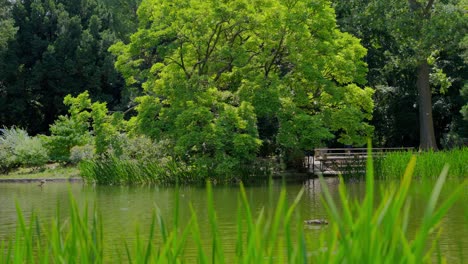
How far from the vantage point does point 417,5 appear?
33.5 m

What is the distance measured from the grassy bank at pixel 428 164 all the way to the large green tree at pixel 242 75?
2.39 metres

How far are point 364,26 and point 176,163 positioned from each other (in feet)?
49.2

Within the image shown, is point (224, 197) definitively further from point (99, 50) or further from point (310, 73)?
point (99, 50)

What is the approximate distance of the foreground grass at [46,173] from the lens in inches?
1131

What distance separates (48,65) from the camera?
44781 millimetres

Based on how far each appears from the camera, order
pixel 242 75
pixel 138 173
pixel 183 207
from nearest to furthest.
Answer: pixel 183 207 → pixel 138 173 → pixel 242 75

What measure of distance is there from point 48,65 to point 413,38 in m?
23.7

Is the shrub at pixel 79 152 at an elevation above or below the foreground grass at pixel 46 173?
above

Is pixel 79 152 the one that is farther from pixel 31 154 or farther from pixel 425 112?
pixel 425 112

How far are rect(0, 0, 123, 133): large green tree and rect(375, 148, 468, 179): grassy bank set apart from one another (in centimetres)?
2660

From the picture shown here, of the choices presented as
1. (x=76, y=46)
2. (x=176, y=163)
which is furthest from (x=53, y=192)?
(x=76, y=46)

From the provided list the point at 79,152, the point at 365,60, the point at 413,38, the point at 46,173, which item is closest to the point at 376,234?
the point at 46,173

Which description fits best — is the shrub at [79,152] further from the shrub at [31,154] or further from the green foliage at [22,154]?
the green foliage at [22,154]

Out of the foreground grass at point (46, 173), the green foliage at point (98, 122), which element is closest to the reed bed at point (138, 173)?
the green foliage at point (98, 122)
